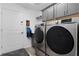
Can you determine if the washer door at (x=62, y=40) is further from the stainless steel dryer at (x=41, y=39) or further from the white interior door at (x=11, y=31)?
the white interior door at (x=11, y=31)

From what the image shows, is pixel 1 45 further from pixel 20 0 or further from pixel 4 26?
pixel 20 0

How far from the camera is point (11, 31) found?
2902 mm

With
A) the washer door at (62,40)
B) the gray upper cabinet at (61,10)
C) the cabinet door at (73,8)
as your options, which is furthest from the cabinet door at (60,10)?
the washer door at (62,40)

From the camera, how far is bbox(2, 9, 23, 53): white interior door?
8.97ft

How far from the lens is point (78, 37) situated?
2.79 ft

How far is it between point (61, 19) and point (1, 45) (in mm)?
2035

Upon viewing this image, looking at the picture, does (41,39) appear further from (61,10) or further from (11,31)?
(11,31)

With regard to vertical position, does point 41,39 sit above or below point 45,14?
below

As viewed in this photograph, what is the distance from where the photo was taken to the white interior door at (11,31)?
8.97ft

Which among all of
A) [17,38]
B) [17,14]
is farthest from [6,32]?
[17,14]

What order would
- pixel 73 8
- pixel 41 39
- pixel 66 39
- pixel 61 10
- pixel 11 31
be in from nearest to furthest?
pixel 66 39 < pixel 41 39 < pixel 73 8 < pixel 61 10 < pixel 11 31

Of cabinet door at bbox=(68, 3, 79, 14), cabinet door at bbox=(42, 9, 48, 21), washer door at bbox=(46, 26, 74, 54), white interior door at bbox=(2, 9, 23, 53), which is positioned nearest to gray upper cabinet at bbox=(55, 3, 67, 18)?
cabinet door at bbox=(68, 3, 79, 14)

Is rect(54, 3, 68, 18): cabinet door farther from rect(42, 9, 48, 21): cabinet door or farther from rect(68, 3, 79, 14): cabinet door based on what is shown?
rect(42, 9, 48, 21): cabinet door

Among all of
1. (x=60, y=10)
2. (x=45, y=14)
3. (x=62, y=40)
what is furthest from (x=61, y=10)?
(x=62, y=40)
